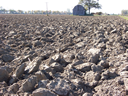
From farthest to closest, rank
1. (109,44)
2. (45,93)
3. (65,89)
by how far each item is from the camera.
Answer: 1. (109,44)
2. (65,89)
3. (45,93)

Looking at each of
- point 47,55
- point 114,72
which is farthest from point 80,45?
point 114,72

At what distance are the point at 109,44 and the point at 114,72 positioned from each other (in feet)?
5.62

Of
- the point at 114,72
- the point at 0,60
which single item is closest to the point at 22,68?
the point at 0,60

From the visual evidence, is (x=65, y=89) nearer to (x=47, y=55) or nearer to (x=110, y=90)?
(x=110, y=90)

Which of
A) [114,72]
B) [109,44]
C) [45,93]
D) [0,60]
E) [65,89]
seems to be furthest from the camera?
[109,44]

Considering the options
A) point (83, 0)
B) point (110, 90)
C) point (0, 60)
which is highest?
point (83, 0)

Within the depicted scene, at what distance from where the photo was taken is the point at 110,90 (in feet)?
5.70

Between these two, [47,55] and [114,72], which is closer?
[114,72]

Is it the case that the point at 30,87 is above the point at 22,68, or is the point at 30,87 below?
below

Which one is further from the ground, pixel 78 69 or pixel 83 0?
pixel 83 0

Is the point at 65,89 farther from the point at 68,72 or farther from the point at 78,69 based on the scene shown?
the point at 78,69

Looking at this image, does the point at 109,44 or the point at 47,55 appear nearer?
the point at 47,55

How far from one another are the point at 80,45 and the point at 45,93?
239 centimetres

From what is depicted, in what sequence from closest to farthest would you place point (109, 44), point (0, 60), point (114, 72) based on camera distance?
point (114, 72), point (0, 60), point (109, 44)
